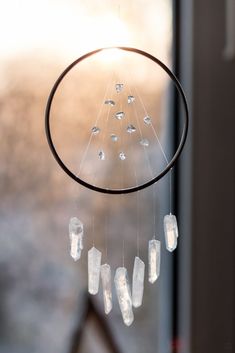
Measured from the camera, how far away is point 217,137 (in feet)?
3.67

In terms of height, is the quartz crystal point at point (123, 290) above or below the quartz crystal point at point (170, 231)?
below

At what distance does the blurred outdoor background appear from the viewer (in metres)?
1.03

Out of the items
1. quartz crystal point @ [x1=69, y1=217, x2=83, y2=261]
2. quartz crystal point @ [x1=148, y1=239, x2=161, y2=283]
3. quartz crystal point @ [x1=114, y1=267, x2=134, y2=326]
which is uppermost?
quartz crystal point @ [x1=69, y1=217, x2=83, y2=261]

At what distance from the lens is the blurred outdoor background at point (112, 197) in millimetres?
1028

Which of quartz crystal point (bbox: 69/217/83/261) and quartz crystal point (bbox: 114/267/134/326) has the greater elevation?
quartz crystal point (bbox: 69/217/83/261)

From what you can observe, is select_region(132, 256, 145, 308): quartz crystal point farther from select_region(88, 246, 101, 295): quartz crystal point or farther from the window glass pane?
the window glass pane

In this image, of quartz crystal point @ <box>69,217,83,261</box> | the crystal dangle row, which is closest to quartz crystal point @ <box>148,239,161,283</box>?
the crystal dangle row

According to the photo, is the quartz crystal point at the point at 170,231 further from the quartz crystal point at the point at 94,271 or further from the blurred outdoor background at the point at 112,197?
the blurred outdoor background at the point at 112,197

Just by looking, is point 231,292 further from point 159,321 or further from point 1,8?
point 1,8

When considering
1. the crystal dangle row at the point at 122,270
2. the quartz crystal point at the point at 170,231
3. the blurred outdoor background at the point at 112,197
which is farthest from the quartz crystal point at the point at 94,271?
the blurred outdoor background at the point at 112,197

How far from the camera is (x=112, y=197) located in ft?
3.53

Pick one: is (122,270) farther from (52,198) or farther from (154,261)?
(52,198)

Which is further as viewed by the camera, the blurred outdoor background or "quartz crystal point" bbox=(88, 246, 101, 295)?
the blurred outdoor background

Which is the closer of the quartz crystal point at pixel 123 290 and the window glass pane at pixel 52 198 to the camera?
the quartz crystal point at pixel 123 290
